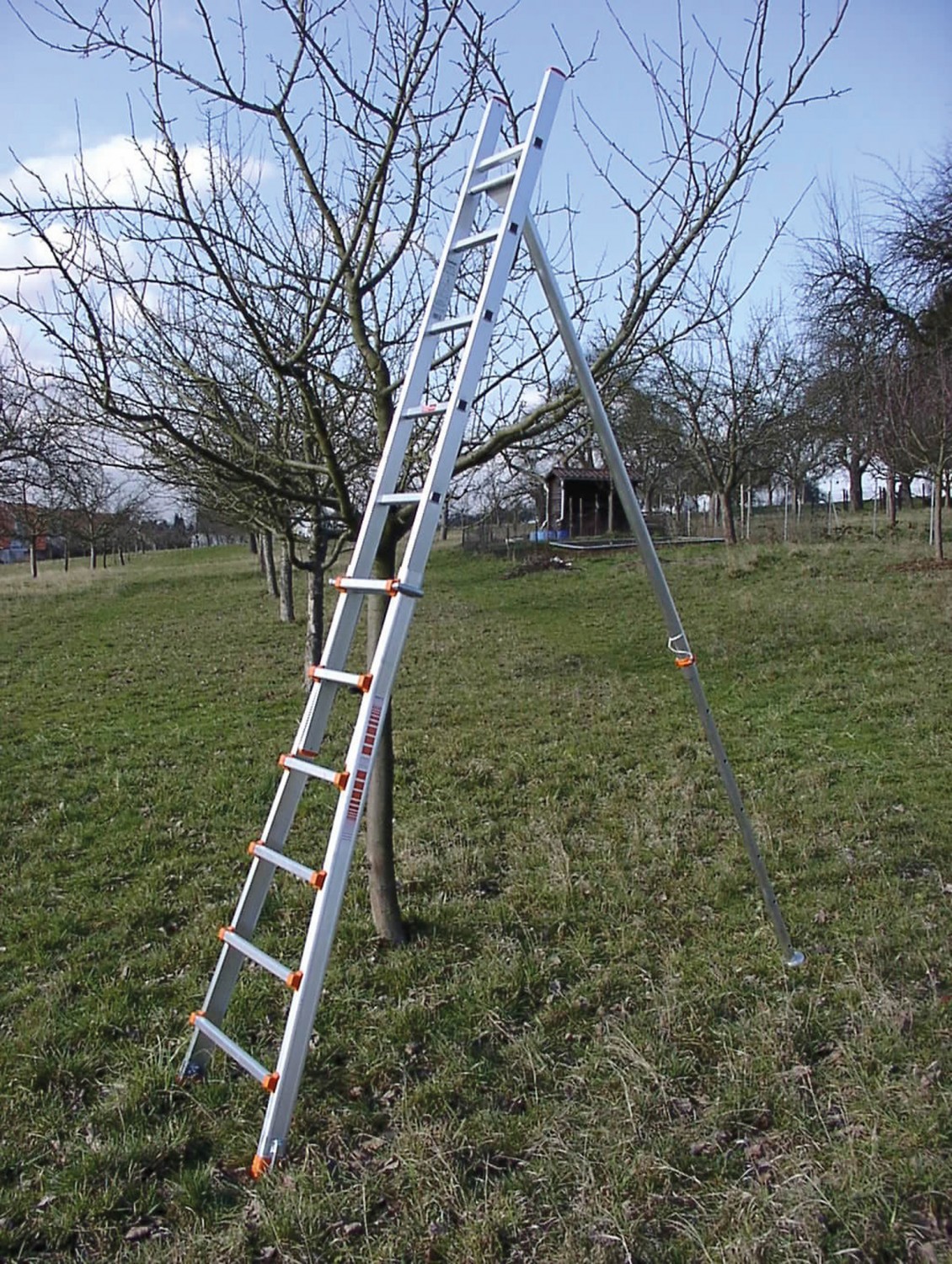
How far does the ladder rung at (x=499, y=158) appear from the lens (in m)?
3.01

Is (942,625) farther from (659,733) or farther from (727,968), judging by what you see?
(727,968)

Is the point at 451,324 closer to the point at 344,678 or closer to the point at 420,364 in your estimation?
the point at 420,364

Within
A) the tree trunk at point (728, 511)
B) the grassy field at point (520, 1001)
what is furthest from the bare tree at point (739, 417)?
the grassy field at point (520, 1001)

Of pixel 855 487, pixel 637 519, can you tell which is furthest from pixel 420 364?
pixel 855 487

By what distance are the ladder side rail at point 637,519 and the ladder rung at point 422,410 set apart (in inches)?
22.9

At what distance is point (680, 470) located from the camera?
3375cm

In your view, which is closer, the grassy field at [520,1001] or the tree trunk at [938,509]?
the grassy field at [520,1001]

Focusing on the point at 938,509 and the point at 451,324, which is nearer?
the point at 451,324

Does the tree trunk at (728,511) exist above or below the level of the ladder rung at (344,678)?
above

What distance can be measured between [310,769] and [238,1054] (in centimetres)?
97

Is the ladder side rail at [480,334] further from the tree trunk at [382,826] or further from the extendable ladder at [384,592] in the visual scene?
the tree trunk at [382,826]

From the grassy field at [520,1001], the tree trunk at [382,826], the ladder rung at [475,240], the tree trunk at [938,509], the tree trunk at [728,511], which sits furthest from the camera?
the tree trunk at [728,511]

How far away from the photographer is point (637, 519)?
342cm

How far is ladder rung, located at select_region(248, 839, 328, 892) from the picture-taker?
8.54ft
